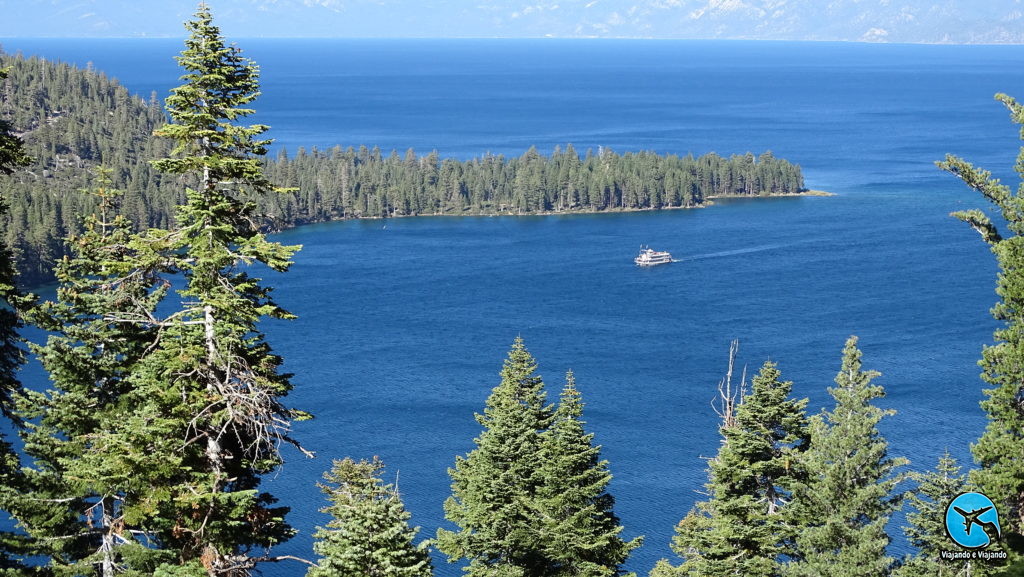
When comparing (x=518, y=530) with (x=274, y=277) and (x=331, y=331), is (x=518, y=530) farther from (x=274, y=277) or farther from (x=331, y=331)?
(x=274, y=277)

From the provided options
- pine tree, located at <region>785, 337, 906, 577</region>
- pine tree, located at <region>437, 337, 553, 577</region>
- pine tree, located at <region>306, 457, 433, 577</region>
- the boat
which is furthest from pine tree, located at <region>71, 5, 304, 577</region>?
the boat

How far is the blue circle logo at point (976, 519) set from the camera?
2405 cm

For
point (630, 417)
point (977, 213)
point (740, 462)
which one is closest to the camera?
point (977, 213)

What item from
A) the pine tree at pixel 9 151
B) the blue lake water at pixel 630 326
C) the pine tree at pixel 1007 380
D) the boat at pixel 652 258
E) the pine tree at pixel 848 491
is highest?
the pine tree at pixel 9 151

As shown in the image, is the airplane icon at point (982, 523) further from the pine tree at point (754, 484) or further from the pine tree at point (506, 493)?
the pine tree at point (506, 493)

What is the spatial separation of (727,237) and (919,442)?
9211 cm

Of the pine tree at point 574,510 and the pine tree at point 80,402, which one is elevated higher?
the pine tree at point 80,402

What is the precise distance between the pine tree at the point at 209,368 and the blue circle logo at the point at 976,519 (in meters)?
14.4

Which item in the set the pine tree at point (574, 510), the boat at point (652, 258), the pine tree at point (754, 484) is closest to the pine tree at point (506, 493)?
the pine tree at point (574, 510)

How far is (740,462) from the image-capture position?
32.8m

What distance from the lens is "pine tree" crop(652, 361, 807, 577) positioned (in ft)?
105

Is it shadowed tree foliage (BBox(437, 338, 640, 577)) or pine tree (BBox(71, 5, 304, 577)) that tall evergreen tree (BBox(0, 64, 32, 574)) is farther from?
shadowed tree foliage (BBox(437, 338, 640, 577))

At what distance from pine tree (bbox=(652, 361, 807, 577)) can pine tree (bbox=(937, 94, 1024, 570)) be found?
6.58 m

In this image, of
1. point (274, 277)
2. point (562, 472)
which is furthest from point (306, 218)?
point (562, 472)
